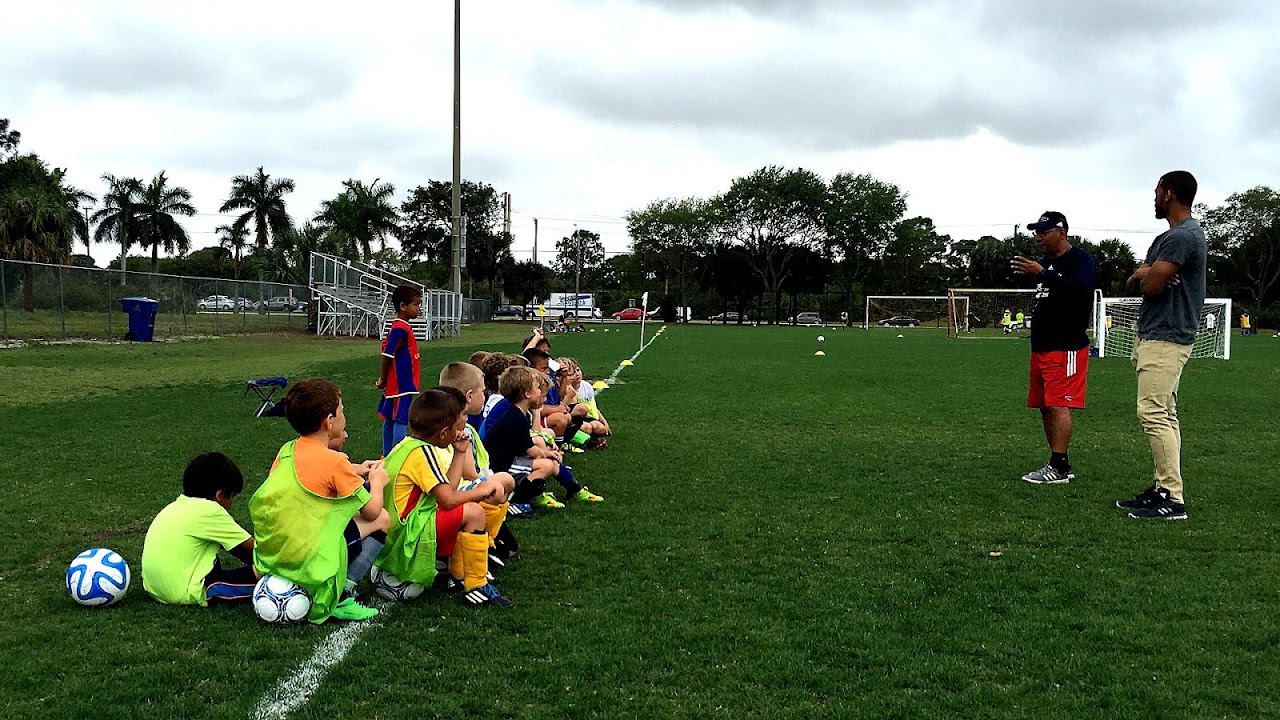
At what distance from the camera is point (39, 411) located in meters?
10.9

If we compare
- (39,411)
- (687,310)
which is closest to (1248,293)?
(687,310)

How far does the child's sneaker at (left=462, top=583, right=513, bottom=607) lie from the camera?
168 inches

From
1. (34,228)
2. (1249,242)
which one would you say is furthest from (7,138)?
(1249,242)

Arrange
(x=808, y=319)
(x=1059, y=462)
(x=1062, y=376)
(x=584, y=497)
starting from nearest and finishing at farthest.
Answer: (x=584, y=497)
(x=1062, y=376)
(x=1059, y=462)
(x=808, y=319)

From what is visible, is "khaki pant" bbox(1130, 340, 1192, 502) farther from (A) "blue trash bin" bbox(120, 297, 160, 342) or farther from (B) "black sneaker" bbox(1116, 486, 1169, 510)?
(A) "blue trash bin" bbox(120, 297, 160, 342)

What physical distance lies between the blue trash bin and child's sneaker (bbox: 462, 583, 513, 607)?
2426cm

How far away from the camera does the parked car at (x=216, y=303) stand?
30516 millimetres

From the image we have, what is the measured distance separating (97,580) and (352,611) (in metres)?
1.26

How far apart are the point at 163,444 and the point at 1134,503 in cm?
870

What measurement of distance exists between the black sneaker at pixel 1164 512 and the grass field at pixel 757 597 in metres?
0.09

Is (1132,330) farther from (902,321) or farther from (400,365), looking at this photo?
(902,321)

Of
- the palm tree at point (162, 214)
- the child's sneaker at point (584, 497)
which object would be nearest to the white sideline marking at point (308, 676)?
the child's sneaker at point (584, 497)

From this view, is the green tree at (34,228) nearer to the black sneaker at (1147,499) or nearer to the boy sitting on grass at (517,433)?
the boy sitting on grass at (517,433)

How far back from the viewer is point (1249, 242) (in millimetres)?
62250
